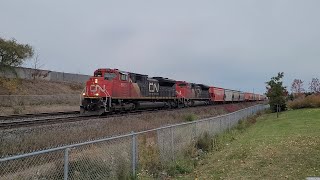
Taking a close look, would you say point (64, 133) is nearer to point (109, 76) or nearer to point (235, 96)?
point (109, 76)

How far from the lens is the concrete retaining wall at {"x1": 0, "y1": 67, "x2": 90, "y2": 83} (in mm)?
51312

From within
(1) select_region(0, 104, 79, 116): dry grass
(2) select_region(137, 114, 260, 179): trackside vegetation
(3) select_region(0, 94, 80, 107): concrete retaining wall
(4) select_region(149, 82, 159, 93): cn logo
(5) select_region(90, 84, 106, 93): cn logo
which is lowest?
(2) select_region(137, 114, 260, 179): trackside vegetation

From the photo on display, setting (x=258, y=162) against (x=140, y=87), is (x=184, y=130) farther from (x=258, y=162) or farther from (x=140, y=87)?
(x=140, y=87)

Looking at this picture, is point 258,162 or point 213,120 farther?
point 213,120

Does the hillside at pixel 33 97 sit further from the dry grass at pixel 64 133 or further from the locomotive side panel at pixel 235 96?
the locomotive side panel at pixel 235 96

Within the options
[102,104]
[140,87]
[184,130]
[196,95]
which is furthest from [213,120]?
[196,95]

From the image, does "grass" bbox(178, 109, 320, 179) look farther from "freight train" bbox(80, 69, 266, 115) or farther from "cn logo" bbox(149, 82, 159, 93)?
"cn logo" bbox(149, 82, 159, 93)

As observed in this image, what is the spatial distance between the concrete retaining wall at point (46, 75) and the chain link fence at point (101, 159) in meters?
36.8

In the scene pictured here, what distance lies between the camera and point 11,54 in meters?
44.4

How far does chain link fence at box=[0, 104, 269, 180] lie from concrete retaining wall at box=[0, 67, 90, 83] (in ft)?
121

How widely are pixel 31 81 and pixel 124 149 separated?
44765mm

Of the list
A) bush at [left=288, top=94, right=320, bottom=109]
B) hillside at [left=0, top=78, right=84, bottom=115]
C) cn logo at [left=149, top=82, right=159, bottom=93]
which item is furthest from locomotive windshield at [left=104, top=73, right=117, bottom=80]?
bush at [left=288, top=94, right=320, bottom=109]

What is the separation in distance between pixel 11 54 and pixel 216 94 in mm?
30837

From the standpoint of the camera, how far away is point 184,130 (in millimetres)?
14023
